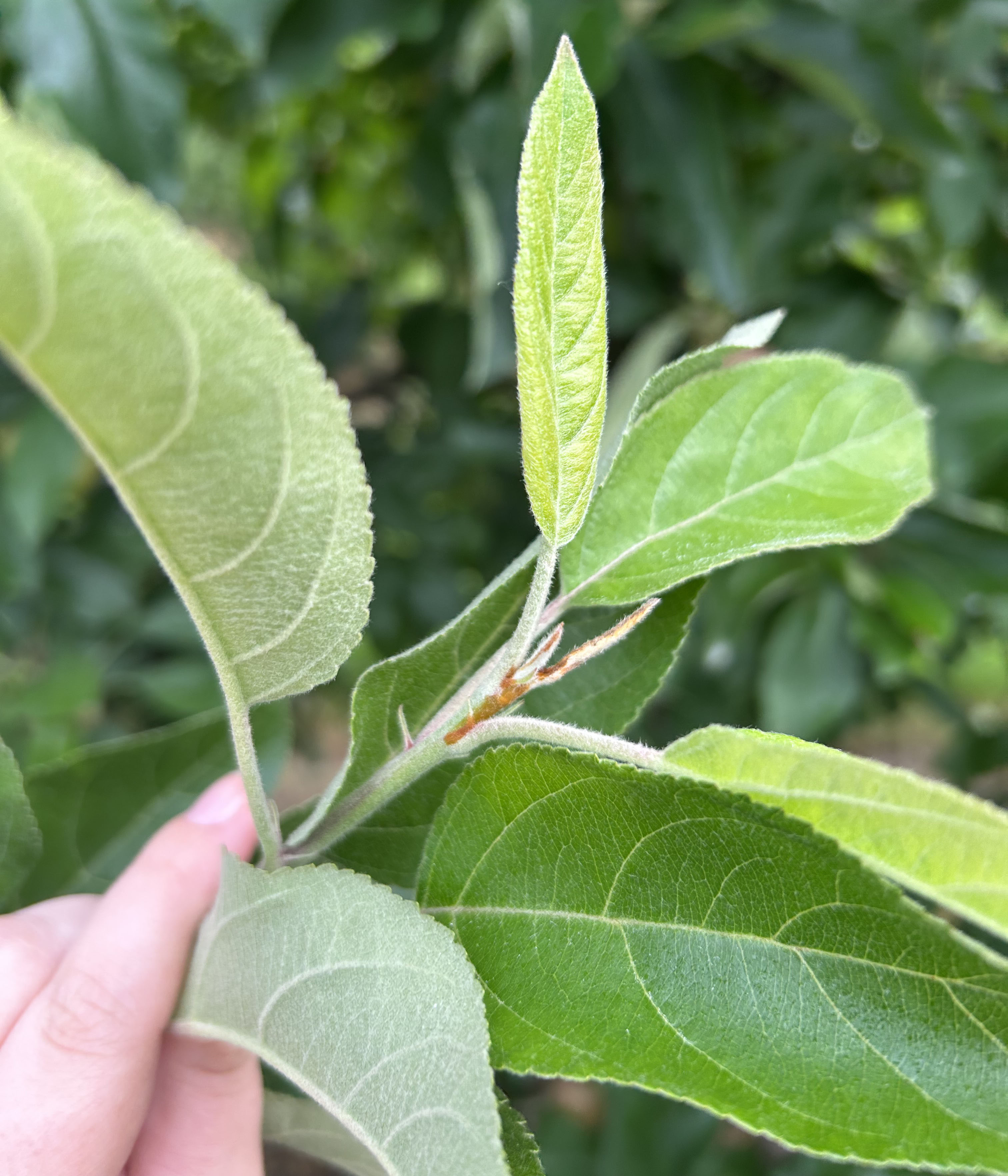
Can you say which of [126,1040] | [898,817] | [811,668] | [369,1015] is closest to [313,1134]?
[126,1040]

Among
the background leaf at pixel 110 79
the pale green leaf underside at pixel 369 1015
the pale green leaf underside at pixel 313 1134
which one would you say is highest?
the background leaf at pixel 110 79

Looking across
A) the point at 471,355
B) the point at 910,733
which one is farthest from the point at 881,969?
the point at 910,733

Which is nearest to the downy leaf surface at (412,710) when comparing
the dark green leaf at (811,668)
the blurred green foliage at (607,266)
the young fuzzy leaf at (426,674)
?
the young fuzzy leaf at (426,674)

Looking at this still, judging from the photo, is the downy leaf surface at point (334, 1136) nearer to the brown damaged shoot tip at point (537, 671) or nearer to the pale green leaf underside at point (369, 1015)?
the pale green leaf underside at point (369, 1015)

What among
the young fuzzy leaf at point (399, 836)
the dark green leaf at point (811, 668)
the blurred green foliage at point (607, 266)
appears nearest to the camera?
the young fuzzy leaf at point (399, 836)

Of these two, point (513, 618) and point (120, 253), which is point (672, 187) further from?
point (120, 253)

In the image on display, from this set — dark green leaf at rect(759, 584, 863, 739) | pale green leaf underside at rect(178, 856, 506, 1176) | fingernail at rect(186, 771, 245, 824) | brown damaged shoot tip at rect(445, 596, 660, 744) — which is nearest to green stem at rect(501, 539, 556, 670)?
brown damaged shoot tip at rect(445, 596, 660, 744)

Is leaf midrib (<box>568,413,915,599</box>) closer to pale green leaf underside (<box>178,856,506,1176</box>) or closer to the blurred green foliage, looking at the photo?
pale green leaf underside (<box>178,856,506,1176</box>)
